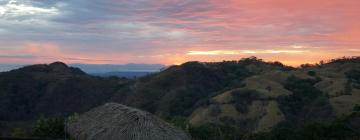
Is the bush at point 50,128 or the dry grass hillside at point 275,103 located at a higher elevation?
the bush at point 50,128

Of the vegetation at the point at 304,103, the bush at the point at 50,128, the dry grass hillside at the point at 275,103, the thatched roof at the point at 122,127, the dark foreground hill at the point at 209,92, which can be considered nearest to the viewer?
the thatched roof at the point at 122,127

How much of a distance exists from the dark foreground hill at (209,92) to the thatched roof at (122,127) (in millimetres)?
22195

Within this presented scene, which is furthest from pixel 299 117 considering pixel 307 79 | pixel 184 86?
pixel 184 86

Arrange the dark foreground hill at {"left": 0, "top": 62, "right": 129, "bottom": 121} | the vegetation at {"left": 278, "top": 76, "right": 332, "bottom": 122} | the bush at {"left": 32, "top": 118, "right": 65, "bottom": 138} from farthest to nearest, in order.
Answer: the dark foreground hill at {"left": 0, "top": 62, "right": 129, "bottom": 121}, the vegetation at {"left": 278, "top": 76, "right": 332, "bottom": 122}, the bush at {"left": 32, "top": 118, "right": 65, "bottom": 138}

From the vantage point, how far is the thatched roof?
8.31 m

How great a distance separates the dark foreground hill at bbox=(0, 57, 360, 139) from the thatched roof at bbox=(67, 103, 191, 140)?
22.2 metres

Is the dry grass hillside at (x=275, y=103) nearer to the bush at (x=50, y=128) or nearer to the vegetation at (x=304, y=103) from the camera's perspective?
the vegetation at (x=304, y=103)

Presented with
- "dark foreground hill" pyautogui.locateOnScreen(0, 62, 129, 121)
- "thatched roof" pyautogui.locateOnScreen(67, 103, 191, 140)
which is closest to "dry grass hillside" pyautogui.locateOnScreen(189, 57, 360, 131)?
"dark foreground hill" pyautogui.locateOnScreen(0, 62, 129, 121)

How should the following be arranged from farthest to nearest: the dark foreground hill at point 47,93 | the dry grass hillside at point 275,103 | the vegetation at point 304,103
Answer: the dark foreground hill at point 47,93 → the vegetation at point 304,103 → the dry grass hillside at point 275,103

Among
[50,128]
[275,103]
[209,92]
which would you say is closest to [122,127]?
[50,128]

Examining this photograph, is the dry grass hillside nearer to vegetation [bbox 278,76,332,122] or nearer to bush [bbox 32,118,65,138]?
vegetation [bbox 278,76,332,122]

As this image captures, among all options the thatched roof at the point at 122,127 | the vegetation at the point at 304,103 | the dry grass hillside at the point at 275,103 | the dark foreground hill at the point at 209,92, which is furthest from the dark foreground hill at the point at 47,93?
the thatched roof at the point at 122,127

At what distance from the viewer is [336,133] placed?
14188mm

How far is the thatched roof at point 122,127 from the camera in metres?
8.31
